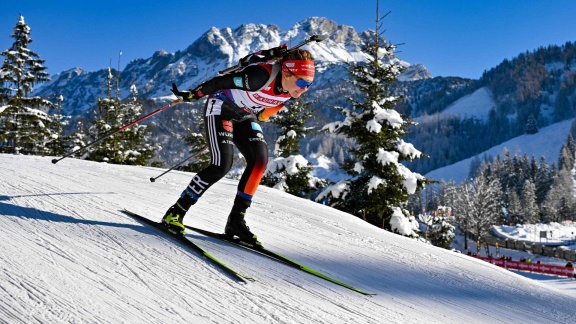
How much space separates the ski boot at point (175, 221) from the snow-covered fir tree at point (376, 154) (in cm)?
1041

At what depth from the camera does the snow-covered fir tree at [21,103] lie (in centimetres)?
2095

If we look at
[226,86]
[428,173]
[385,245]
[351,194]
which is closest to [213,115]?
[226,86]

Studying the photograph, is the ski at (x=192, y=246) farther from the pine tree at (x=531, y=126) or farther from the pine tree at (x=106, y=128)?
the pine tree at (x=531, y=126)

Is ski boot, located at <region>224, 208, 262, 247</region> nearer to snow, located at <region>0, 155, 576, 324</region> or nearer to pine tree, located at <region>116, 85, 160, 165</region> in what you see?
snow, located at <region>0, 155, 576, 324</region>

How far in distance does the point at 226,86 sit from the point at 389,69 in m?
12.4

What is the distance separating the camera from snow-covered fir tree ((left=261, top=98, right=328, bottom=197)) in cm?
1942

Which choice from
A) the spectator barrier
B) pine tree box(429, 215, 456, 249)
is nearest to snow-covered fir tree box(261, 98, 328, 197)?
the spectator barrier

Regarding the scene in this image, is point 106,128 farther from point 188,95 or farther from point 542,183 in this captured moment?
point 542,183

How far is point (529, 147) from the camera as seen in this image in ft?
555

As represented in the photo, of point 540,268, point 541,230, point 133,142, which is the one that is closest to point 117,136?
point 133,142

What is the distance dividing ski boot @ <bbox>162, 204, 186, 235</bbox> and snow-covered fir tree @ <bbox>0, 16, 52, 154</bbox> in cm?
2047

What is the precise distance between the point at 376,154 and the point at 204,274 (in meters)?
12.0

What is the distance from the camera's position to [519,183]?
106 m

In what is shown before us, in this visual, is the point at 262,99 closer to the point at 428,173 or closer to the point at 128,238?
the point at 128,238
